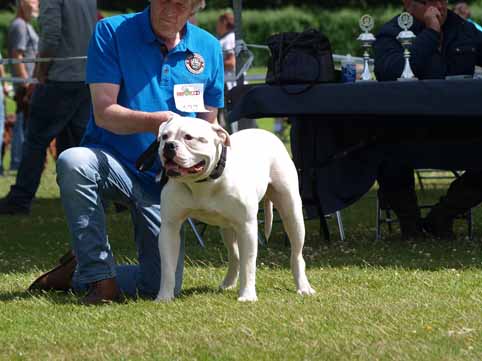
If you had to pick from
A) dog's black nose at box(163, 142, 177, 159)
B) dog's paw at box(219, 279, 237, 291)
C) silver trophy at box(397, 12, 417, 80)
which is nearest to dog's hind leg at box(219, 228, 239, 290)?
dog's paw at box(219, 279, 237, 291)

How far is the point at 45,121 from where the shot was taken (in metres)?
9.12

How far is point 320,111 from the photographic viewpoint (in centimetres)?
677

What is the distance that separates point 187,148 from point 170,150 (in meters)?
0.08

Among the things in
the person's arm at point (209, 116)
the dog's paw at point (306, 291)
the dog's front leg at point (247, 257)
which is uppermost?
the person's arm at point (209, 116)

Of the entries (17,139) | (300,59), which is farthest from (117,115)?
(17,139)

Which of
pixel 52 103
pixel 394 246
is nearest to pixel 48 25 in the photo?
pixel 52 103

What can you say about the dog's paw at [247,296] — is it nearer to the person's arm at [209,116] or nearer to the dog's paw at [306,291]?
the dog's paw at [306,291]

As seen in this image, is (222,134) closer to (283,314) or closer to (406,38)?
(283,314)

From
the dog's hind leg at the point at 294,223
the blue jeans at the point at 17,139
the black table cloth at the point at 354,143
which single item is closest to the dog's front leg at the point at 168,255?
the dog's hind leg at the point at 294,223

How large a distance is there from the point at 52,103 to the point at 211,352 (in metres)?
→ 5.25

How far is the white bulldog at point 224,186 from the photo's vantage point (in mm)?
4723

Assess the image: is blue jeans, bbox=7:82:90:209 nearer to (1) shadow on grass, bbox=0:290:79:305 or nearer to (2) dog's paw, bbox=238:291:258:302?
(1) shadow on grass, bbox=0:290:79:305

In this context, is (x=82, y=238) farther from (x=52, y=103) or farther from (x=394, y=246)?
(x=52, y=103)

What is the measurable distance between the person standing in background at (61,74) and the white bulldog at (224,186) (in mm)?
3960
